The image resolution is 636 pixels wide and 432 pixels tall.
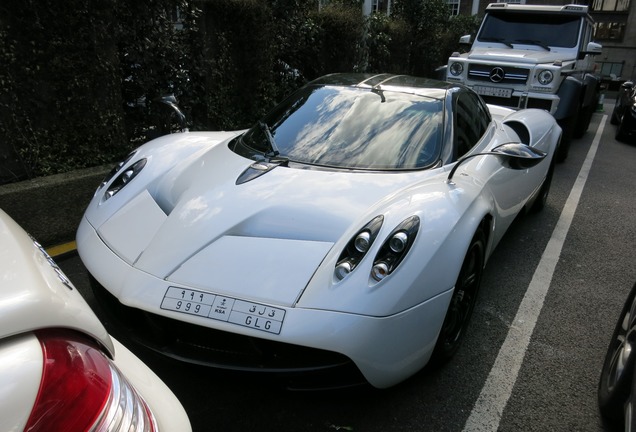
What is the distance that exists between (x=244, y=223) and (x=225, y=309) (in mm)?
514

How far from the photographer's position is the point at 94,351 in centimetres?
105

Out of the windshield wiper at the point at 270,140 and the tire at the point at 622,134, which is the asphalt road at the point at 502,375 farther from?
the tire at the point at 622,134

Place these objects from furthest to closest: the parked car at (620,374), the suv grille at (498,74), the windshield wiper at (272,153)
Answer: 1. the suv grille at (498,74)
2. the windshield wiper at (272,153)
3. the parked car at (620,374)

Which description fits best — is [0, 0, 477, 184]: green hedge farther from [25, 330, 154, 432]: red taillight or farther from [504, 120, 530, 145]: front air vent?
[25, 330, 154, 432]: red taillight

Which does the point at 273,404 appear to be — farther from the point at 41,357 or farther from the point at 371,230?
the point at 41,357

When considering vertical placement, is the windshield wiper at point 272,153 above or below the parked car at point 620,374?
above

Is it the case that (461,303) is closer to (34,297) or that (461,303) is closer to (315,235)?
(315,235)

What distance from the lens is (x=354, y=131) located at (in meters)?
3.01

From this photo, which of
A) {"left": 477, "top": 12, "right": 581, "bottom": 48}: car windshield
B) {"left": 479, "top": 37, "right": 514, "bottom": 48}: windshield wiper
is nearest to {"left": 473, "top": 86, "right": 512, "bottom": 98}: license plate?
{"left": 479, "top": 37, "right": 514, "bottom": 48}: windshield wiper

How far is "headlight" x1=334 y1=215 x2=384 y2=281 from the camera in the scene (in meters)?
1.99

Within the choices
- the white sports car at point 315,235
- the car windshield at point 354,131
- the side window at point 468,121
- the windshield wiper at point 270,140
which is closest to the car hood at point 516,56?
the side window at point 468,121

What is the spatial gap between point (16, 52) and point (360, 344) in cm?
377

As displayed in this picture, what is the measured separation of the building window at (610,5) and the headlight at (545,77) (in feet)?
111

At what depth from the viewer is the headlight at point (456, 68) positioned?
791cm
